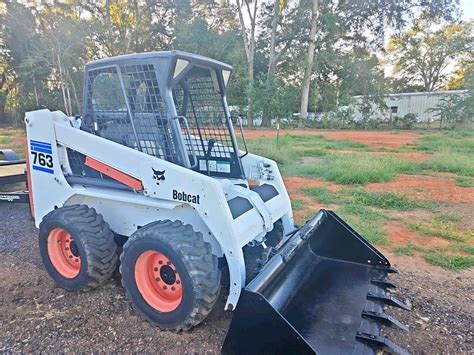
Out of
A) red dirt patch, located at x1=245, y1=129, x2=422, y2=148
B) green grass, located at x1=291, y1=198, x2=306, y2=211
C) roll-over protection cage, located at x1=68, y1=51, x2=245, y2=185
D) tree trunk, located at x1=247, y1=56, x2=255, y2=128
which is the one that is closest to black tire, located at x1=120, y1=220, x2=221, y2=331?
roll-over protection cage, located at x1=68, y1=51, x2=245, y2=185

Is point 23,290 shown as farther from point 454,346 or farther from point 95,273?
point 454,346

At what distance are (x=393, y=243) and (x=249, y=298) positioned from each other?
2.99 m

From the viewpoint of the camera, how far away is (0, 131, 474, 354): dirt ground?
96.8 inches

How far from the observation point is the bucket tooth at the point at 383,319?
2287mm

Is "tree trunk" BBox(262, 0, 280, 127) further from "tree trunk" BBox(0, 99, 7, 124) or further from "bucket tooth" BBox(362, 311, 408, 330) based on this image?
"bucket tooth" BBox(362, 311, 408, 330)

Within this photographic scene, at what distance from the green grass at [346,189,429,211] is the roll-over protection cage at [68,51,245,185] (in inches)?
136

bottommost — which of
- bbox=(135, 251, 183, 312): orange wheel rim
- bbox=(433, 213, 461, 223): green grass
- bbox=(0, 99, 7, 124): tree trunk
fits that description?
bbox=(433, 213, 461, 223): green grass

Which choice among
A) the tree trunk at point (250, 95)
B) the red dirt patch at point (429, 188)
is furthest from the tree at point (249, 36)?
the red dirt patch at point (429, 188)

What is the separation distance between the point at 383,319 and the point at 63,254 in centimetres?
279

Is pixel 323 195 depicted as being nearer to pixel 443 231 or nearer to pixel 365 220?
pixel 365 220

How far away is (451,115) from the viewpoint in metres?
23.8

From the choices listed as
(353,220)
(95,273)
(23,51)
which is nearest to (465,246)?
(353,220)

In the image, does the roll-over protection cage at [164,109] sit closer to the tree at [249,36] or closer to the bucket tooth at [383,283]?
the bucket tooth at [383,283]

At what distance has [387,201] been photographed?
6.02m
